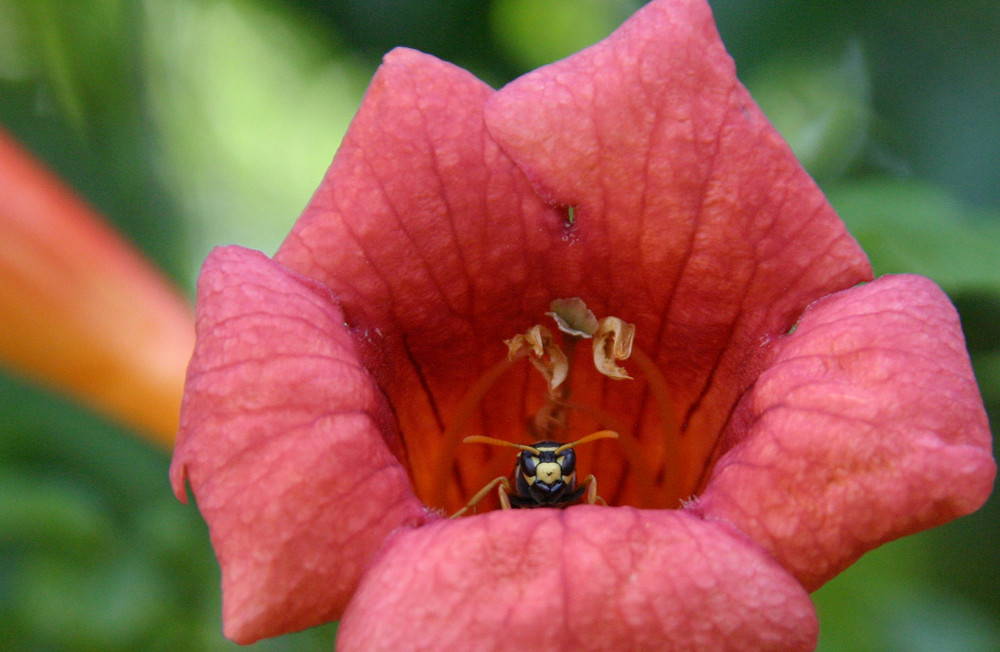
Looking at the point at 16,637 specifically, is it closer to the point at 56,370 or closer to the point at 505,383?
the point at 56,370

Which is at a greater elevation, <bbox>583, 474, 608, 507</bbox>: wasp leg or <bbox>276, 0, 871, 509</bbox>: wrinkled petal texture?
<bbox>276, 0, 871, 509</bbox>: wrinkled petal texture

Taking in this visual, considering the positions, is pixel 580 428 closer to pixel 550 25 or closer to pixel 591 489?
pixel 591 489

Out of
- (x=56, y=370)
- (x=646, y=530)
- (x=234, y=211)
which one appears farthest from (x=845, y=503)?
(x=234, y=211)

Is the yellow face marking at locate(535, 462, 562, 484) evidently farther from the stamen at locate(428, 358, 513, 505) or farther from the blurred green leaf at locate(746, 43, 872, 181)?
the blurred green leaf at locate(746, 43, 872, 181)

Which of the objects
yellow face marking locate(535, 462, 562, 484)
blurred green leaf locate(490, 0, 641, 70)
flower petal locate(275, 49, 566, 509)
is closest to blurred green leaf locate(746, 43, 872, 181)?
blurred green leaf locate(490, 0, 641, 70)

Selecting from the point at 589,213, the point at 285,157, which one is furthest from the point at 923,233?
the point at 285,157
